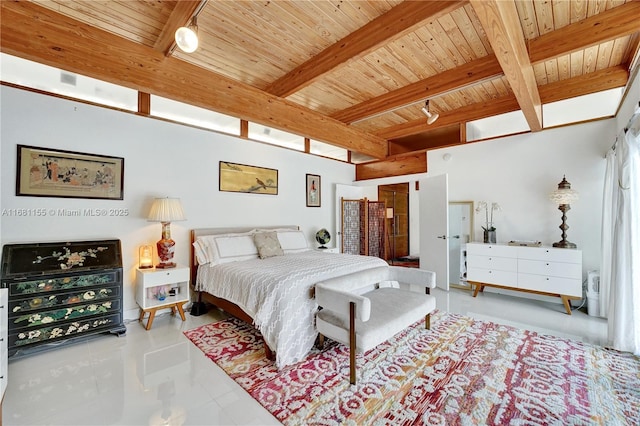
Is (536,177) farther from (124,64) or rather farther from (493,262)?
(124,64)

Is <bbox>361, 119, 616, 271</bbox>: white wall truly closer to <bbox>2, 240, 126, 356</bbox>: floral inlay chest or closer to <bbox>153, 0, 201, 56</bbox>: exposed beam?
<bbox>153, 0, 201, 56</bbox>: exposed beam

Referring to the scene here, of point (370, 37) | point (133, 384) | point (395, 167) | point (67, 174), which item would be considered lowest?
point (133, 384)

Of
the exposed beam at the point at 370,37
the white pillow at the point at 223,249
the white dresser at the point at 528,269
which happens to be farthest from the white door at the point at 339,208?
the exposed beam at the point at 370,37

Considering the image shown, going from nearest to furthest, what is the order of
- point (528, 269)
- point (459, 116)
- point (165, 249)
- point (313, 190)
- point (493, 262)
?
point (165, 249) → point (528, 269) → point (493, 262) → point (459, 116) → point (313, 190)

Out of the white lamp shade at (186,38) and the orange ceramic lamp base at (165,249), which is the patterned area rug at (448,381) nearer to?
the orange ceramic lamp base at (165,249)

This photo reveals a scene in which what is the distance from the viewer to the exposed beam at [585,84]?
3.20m

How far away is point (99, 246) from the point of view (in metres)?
2.82

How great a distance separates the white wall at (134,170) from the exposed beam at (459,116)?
2209 millimetres

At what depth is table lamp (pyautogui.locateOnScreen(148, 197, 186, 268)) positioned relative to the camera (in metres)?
3.03

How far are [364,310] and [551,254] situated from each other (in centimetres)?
321

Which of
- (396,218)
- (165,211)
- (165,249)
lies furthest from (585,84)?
(165,249)

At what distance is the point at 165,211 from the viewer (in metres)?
3.04

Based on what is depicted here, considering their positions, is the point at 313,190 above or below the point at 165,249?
above

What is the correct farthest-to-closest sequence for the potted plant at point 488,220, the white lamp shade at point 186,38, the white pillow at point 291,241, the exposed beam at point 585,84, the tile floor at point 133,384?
the potted plant at point 488,220, the white pillow at point 291,241, the exposed beam at point 585,84, the white lamp shade at point 186,38, the tile floor at point 133,384
